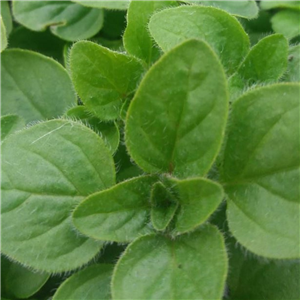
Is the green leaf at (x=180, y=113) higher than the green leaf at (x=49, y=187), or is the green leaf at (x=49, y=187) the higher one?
the green leaf at (x=180, y=113)

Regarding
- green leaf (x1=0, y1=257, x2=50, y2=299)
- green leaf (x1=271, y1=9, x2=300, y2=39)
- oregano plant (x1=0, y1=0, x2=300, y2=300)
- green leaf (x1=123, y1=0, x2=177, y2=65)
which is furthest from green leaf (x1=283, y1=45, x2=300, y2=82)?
green leaf (x1=0, y1=257, x2=50, y2=299)

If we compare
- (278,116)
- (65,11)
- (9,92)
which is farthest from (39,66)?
(278,116)

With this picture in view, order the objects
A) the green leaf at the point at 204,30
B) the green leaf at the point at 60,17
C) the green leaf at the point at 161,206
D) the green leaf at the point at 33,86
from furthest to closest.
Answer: the green leaf at the point at 60,17 → the green leaf at the point at 33,86 → the green leaf at the point at 204,30 → the green leaf at the point at 161,206

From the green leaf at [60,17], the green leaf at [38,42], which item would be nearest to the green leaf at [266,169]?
the green leaf at [60,17]

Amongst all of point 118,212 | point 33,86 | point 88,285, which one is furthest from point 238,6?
point 88,285

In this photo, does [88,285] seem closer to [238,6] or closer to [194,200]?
[194,200]

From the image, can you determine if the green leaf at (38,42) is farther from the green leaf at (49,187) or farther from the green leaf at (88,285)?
the green leaf at (88,285)

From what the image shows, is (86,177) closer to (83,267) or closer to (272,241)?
(83,267)

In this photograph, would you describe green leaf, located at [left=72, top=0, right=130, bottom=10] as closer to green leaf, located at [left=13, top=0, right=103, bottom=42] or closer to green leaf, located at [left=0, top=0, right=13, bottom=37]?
green leaf, located at [left=13, top=0, right=103, bottom=42]
